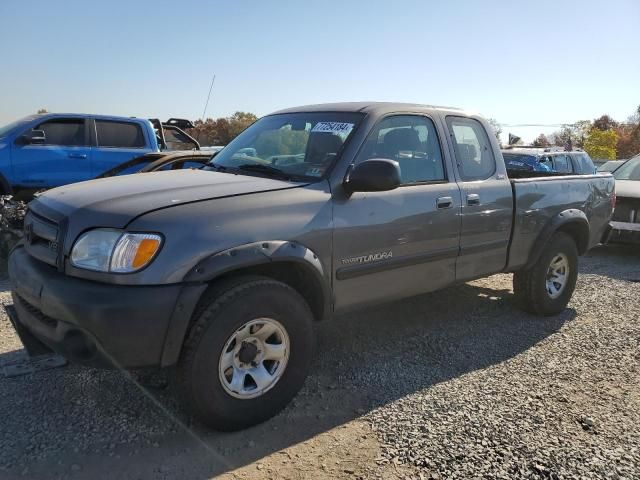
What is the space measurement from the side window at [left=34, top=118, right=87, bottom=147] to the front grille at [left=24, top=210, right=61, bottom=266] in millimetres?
5741

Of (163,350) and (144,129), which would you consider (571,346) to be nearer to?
(163,350)

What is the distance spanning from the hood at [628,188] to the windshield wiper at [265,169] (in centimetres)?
688

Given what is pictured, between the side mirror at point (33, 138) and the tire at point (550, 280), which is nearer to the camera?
the tire at point (550, 280)

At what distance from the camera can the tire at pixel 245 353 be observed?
110 inches

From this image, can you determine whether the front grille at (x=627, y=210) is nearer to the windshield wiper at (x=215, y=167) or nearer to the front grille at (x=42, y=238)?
the windshield wiper at (x=215, y=167)

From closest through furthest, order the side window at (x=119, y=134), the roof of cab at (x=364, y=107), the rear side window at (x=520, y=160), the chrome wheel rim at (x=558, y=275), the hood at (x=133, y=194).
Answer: the hood at (x=133, y=194)
the roof of cab at (x=364, y=107)
the chrome wheel rim at (x=558, y=275)
the side window at (x=119, y=134)
the rear side window at (x=520, y=160)

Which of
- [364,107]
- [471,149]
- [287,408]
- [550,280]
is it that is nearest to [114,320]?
[287,408]

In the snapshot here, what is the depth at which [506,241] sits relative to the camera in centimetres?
456

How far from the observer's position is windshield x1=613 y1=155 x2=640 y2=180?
9.47m

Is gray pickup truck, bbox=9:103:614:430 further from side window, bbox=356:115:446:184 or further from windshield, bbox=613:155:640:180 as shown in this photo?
windshield, bbox=613:155:640:180

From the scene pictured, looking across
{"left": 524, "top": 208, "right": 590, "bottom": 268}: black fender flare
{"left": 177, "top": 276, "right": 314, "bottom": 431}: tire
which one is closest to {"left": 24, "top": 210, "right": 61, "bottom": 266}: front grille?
{"left": 177, "top": 276, "right": 314, "bottom": 431}: tire

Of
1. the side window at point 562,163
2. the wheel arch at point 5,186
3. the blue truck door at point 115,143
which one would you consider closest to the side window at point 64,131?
the blue truck door at point 115,143

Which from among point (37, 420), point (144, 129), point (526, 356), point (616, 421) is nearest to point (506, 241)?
point (526, 356)

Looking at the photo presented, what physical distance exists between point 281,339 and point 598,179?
13.4 ft
